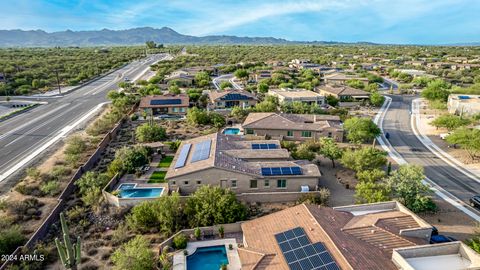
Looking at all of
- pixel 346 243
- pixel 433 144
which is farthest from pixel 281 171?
pixel 433 144

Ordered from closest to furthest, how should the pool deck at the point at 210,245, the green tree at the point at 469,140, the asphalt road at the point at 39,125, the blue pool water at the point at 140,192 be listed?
the pool deck at the point at 210,245
the blue pool water at the point at 140,192
the green tree at the point at 469,140
the asphalt road at the point at 39,125

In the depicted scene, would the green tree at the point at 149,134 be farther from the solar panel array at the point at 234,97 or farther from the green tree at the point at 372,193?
the green tree at the point at 372,193

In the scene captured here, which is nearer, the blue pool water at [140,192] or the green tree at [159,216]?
the green tree at [159,216]

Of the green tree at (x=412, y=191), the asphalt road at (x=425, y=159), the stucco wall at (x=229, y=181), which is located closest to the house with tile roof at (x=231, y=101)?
the asphalt road at (x=425, y=159)

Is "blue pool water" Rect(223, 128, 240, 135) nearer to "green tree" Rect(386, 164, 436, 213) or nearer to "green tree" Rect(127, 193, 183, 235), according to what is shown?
"green tree" Rect(127, 193, 183, 235)

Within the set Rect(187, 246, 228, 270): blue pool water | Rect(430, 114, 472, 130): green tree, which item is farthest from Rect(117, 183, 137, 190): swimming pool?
Rect(430, 114, 472, 130): green tree

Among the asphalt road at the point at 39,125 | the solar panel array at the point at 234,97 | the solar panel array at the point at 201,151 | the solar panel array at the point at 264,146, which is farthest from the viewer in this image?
the solar panel array at the point at 234,97
